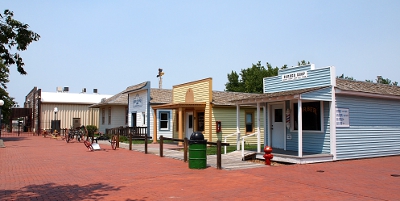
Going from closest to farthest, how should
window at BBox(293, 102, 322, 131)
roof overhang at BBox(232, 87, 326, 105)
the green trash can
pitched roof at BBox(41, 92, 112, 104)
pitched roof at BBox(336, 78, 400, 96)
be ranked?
the green trash can < roof overhang at BBox(232, 87, 326, 105) < window at BBox(293, 102, 322, 131) < pitched roof at BBox(336, 78, 400, 96) < pitched roof at BBox(41, 92, 112, 104)

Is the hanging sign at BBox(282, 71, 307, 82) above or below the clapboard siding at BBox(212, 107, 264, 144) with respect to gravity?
above

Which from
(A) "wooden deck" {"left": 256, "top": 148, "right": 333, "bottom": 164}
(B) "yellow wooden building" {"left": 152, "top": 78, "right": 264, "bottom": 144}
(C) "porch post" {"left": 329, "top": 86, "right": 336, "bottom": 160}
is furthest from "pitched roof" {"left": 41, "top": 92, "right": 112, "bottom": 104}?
(C) "porch post" {"left": 329, "top": 86, "right": 336, "bottom": 160}

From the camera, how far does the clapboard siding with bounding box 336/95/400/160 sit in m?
13.7

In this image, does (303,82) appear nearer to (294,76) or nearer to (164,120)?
(294,76)

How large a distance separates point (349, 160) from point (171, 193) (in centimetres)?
849

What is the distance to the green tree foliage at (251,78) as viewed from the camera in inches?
1845

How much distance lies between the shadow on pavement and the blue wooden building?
708 centimetres

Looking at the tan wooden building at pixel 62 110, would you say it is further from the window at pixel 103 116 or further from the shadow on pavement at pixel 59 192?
the shadow on pavement at pixel 59 192

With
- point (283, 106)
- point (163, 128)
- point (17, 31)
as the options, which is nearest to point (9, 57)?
point (17, 31)

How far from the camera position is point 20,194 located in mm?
7797

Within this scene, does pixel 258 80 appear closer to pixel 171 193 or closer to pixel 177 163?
pixel 177 163

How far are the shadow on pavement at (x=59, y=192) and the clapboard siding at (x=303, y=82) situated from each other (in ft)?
29.1

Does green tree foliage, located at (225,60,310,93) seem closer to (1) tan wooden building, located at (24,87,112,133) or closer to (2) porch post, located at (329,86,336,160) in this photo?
(1) tan wooden building, located at (24,87,112,133)

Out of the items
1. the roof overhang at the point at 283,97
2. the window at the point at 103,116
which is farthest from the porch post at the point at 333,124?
the window at the point at 103,116
